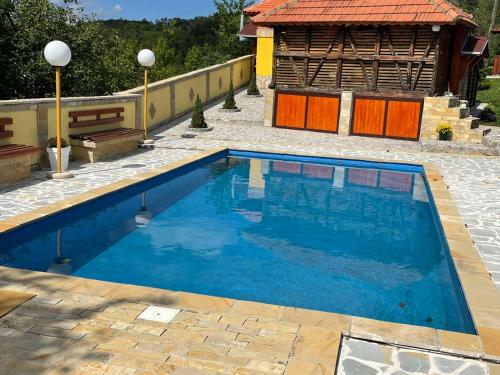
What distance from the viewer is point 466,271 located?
6750 mm

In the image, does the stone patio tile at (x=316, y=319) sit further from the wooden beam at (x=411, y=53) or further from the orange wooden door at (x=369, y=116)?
the wooden beam at (x=411, y=53)

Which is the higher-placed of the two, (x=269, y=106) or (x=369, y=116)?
(x=269, y=106)

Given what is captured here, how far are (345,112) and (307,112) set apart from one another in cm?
176

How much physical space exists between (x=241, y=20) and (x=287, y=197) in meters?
26.7

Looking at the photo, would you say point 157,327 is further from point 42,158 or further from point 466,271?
point 42,158

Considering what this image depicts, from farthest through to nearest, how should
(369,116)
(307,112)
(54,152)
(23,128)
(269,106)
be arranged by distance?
(269,106)
(307,112)
(369,116)
(54,152)
(23,128)

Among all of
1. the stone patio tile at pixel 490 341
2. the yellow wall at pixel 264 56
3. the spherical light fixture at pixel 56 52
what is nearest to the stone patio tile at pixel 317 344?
the stone patio tile at pixel 490 341

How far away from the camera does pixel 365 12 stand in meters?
19.9

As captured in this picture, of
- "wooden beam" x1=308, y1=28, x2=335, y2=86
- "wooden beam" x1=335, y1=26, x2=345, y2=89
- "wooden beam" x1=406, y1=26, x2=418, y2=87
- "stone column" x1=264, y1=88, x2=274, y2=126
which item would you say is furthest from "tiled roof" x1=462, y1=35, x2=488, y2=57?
"stone column" x1=264, y1=88, x2=274, y2=126

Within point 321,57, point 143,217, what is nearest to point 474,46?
point 321,57

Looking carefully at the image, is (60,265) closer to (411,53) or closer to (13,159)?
(13,159)

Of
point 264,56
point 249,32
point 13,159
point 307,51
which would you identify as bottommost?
point 13,159

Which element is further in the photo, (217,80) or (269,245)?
(217,80)

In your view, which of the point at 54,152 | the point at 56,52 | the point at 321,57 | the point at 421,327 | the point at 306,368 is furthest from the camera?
the point at 321,57
